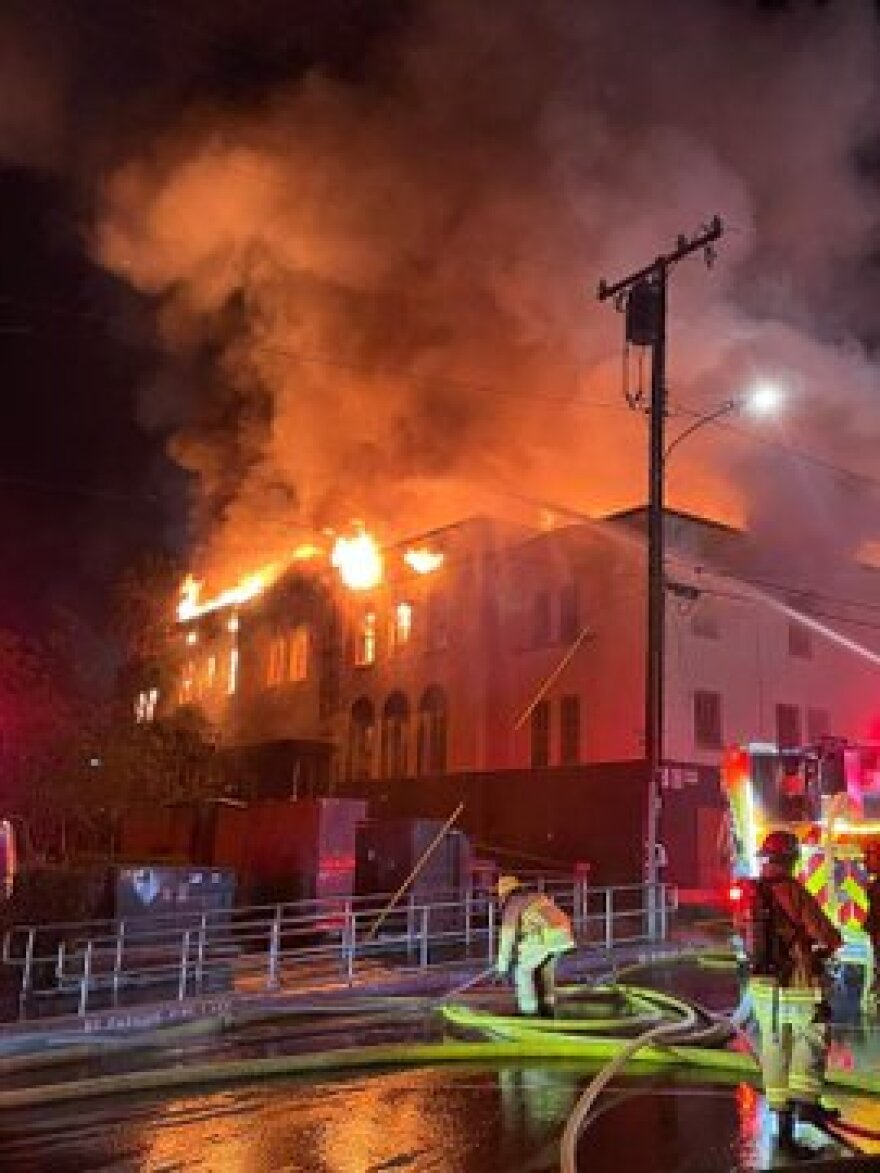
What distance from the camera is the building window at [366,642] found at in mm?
31125

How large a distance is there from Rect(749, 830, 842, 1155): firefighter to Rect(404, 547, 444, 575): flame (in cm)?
2262

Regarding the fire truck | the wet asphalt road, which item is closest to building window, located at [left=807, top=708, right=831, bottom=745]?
the fire truck

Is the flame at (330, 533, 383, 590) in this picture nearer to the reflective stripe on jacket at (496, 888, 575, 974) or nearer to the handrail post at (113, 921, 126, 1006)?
the handrail post at (113, 921, 126, 1006)

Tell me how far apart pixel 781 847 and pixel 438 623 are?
22545 millimetres

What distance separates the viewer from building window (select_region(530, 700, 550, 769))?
25266 mm

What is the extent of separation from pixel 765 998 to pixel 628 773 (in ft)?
56.1

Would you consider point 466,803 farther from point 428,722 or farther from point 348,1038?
point 348,1038

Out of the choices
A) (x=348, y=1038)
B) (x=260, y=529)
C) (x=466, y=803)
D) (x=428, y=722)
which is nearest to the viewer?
(x=348, y=1038)

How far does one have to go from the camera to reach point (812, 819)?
11102 millimetres

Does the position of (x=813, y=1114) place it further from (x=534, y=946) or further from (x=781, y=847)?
(x=534, y=946)

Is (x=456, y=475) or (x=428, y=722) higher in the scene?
(x=456, y=475)

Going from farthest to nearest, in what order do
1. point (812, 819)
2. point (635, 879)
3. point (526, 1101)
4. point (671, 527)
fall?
point (671, 527) → point (635, 879) → point (812, 819) → point (526, 1101)

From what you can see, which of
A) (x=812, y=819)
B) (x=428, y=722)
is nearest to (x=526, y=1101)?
(x=812, y=819)

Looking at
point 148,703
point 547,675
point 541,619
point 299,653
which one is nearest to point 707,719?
point 547,675
